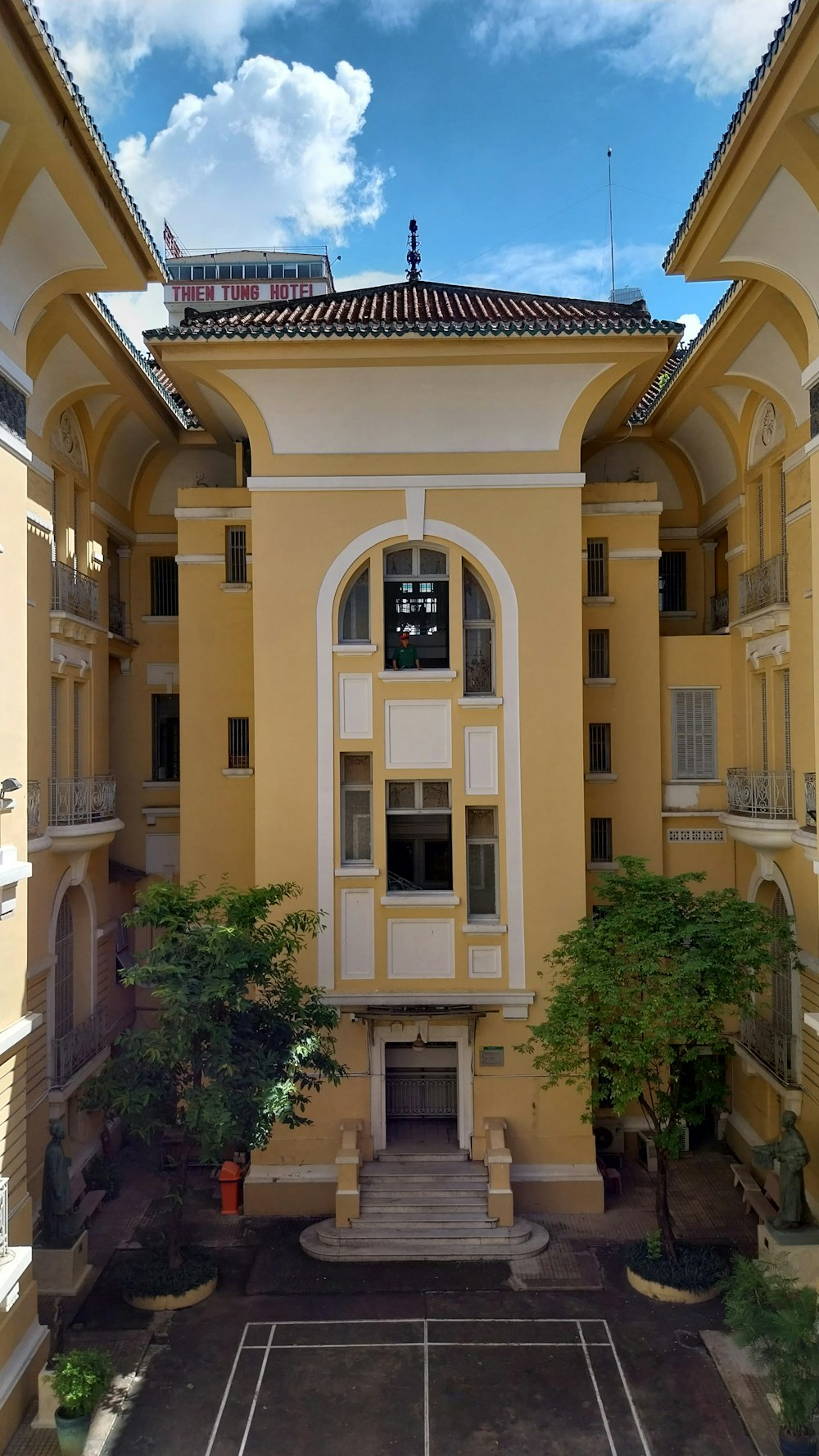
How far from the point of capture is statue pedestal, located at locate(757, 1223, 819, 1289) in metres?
12.8

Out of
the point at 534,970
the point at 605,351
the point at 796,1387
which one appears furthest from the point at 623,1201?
the point at 605,351

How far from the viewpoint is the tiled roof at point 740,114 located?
9406 mm

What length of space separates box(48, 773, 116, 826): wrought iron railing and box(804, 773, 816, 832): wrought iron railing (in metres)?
11.1

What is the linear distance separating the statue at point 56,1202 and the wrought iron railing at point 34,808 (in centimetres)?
434

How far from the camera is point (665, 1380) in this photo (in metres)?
11.6

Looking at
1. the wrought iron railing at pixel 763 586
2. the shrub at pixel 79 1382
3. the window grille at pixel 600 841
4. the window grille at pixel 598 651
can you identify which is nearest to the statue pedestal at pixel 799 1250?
the window grille at pixel 600 841

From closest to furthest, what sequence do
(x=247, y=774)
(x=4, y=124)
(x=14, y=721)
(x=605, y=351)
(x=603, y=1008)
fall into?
(x=4, y=124)
(x=14, y=721)
(x=603, y=1008)
(x=605, y=351)
(x=247, y=774)

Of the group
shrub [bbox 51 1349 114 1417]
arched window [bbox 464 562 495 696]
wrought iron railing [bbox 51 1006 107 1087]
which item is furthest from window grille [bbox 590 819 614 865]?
shrub [bbox 51 1349 114 1417]

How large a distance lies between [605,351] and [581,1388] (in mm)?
14105

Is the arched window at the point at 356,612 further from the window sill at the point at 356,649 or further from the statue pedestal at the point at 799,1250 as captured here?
the statue pedestal at the point at 799,1250

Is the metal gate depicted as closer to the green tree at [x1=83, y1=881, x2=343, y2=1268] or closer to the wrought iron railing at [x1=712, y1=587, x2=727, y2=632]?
the green tree at [x1=83, y1=881, x2=343, y2=1268]

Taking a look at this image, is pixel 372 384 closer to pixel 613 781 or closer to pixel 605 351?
pixel 605 351

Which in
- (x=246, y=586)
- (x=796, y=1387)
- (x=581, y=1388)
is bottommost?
(x=581, y=1388)

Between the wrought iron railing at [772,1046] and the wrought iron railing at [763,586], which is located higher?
the wrought iron railing at [763,586]
